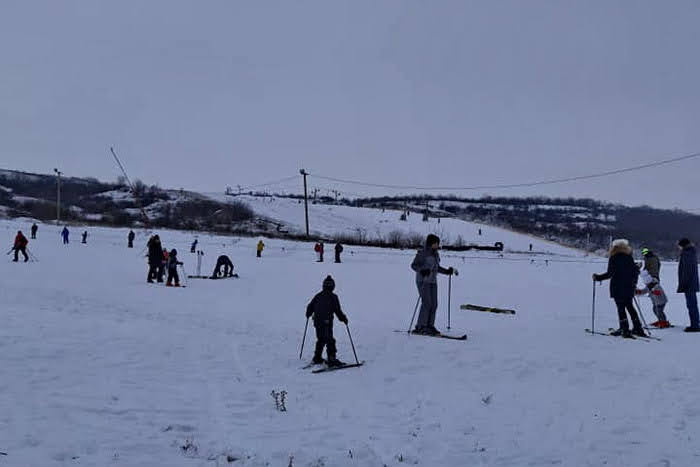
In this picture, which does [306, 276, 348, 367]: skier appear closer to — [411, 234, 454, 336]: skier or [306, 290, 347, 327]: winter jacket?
[306, 290, 347, 327]: winter jacket

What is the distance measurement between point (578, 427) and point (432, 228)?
254ft

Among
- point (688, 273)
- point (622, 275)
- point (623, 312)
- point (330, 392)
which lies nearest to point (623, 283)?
point (622, 275)

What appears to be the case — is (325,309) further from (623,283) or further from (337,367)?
(623,283)

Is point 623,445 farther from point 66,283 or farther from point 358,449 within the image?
point 66,283

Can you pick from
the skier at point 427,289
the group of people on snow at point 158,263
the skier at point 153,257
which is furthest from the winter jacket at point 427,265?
the skier at point 153,257

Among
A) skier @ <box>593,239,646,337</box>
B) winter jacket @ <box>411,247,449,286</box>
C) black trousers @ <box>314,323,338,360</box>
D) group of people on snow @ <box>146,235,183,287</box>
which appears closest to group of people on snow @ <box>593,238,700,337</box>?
skier @ <box>593,239,646,337</box>

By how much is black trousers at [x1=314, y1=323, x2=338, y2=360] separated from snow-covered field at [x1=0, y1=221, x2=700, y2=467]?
47cm

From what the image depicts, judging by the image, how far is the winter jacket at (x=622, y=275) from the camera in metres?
11.5

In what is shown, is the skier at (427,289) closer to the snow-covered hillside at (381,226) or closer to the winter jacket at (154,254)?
the winter jacket at (154,254)

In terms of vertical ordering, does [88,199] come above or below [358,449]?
above

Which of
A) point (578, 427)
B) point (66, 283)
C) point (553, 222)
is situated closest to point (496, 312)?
point (578, 427)

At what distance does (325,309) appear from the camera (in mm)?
9562

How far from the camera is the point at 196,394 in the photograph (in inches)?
297

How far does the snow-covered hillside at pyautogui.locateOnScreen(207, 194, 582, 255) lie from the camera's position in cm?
7612
